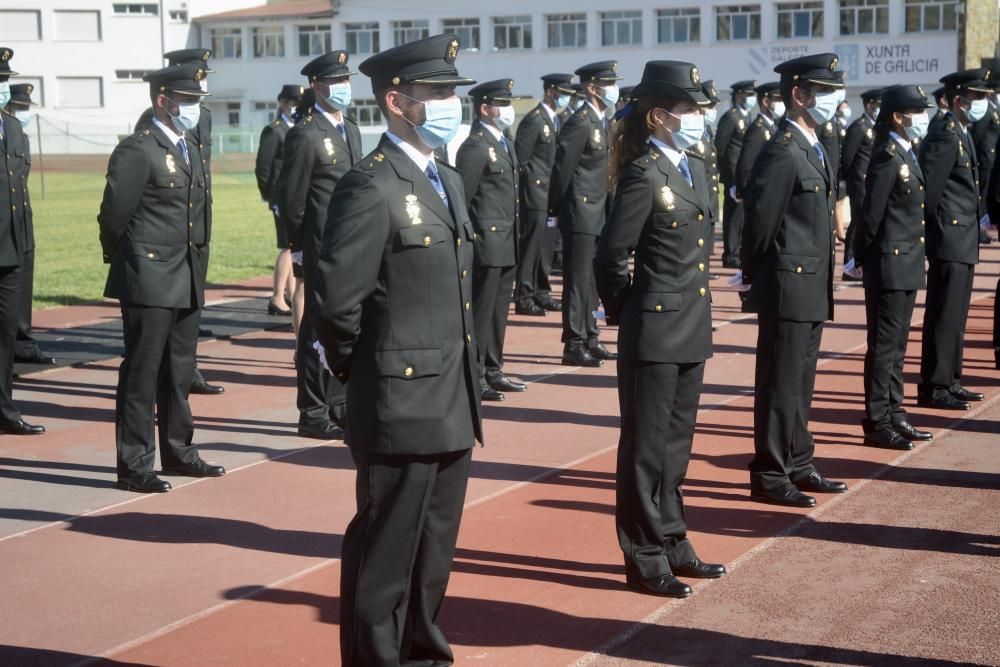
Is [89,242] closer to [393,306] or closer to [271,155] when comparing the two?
[271,155]

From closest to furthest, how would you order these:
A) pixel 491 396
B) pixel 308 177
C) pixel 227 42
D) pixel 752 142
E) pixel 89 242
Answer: pixel 308 177
pixel 491 396
pixel 752 142
pixel 89 242
pixel 227 42

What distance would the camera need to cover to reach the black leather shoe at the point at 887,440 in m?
8.78

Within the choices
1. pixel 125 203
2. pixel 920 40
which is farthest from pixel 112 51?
pixel 125 203

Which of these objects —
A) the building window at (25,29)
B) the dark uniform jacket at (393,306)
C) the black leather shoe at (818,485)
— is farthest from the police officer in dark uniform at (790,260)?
the building window at (25,29)

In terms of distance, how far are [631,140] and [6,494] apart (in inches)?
163

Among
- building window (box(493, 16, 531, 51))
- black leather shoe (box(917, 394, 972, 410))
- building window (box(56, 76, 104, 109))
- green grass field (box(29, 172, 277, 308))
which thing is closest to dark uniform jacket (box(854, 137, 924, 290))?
black leather shoe (box(917, 394, 972, 410))

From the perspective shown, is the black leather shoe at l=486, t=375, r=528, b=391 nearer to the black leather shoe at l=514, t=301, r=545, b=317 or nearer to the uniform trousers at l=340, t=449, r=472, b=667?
the black leather shoe at l=514, t=301, r=545, b=317

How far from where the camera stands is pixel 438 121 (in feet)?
15.6

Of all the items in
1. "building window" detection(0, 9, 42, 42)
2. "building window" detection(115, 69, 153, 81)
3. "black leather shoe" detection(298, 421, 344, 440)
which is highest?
"building window" detection(0, 9, 42, 42)

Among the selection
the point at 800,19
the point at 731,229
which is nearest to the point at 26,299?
the point at 731,229

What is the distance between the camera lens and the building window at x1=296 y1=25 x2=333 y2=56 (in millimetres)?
68500

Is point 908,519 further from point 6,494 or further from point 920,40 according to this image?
point 920,40

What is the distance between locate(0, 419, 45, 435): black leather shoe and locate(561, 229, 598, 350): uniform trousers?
449 cm

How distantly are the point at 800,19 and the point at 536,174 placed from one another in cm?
4752
